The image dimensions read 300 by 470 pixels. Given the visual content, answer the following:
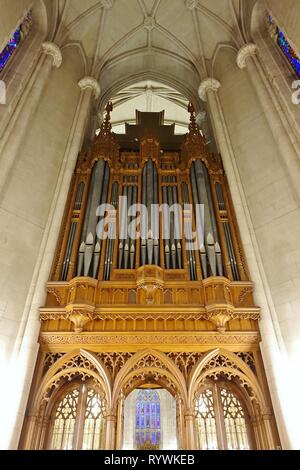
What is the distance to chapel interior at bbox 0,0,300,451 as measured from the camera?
19.7 feet

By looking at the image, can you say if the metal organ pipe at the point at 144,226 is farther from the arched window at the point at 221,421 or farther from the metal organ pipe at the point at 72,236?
the arched window at the point at 221,421

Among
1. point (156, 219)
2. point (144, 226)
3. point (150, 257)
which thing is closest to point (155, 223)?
point (156, 219)

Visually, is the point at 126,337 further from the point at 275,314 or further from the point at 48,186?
the point at 48,186

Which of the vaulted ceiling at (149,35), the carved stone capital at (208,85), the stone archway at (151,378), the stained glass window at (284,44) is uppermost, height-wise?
the vaulted ceiling at (149,35)

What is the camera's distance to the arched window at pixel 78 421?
636cm

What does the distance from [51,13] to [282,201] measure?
9417mm

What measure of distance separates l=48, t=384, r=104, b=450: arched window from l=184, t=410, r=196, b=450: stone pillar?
5.43 feet

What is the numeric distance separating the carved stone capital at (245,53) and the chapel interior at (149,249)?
0.20ft

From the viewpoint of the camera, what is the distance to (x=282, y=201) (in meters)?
7.45

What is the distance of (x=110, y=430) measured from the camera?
5535mm

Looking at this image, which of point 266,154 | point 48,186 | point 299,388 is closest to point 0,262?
point 48,186

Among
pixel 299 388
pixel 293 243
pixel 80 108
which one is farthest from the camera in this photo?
pixel 80 108

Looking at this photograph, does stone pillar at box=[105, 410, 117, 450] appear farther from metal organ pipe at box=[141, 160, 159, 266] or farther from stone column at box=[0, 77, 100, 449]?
metal organ pipe at box=[141, 160, 159, 266]

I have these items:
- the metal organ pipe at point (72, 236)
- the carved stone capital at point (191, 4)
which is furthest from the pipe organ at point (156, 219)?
the carved stone capital at point (191, 4)
